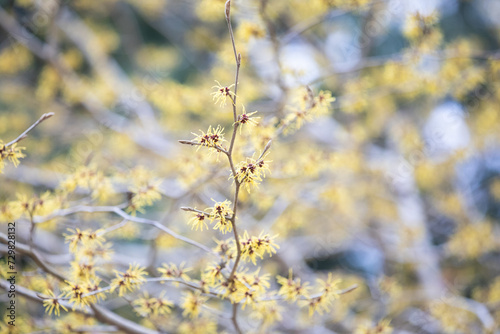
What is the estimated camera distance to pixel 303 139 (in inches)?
151

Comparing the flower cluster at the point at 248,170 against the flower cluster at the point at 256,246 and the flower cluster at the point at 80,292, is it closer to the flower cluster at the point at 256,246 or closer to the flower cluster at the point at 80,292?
the flower cluster at the point at 256,246

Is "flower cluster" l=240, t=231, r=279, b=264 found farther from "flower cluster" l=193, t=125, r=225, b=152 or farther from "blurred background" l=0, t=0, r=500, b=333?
"blurred background" l=0, t=0, r=500, b=333

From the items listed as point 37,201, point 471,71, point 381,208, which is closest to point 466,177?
point 381,208

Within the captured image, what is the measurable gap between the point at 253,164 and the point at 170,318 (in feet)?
5.10

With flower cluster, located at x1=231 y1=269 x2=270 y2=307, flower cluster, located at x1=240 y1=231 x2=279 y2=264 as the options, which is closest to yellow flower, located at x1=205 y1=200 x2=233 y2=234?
flower cluster, located at x1=240 y1=231 x2=279 y2=264

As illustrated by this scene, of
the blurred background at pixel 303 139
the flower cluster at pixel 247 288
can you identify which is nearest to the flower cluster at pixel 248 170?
the flower cluster at pixel 247 288

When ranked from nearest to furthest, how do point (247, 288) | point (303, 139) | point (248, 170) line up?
point (248, 170), point (247, 288), point (303, 139)

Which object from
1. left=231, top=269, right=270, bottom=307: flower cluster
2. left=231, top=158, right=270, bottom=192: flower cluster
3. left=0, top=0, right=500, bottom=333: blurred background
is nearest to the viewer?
left=231, top=158, right=270, bottom=192: flower cluster

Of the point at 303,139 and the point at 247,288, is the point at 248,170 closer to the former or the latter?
the point at 247,288

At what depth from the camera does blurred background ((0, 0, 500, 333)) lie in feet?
6.35

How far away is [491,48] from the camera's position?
495cm

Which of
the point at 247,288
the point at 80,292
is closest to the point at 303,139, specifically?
the point at 247,288

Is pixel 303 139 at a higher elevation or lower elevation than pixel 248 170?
higher

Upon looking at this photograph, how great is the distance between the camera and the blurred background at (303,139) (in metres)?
1.94
